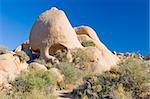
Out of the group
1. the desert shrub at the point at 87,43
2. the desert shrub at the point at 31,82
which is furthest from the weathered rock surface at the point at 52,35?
the desert shrub at the point at 31,82

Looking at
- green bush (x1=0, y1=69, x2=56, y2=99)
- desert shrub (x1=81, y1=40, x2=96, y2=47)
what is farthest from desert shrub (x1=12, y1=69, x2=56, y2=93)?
desert shrub (x1=81, y1=40, x2=96, y2=47)

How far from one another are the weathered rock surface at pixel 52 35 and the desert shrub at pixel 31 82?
14.0 m

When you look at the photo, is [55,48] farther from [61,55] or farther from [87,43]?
[87,43]

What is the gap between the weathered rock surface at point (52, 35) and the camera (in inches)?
1307

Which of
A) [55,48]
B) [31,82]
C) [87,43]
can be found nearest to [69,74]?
[31,82]

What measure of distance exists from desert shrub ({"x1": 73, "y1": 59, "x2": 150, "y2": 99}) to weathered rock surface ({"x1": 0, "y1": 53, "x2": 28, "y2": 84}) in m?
3.68

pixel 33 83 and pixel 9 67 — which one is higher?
pixel 9 67

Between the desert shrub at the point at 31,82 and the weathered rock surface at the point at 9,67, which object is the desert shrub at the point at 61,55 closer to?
the weathered rock surface at the point at 9,67

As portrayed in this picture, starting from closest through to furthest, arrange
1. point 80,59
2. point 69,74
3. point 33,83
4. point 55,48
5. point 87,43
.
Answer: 1. point 33,83
2. point 69,74
3. point 80,59
4. point 55,48
5. point 87,43

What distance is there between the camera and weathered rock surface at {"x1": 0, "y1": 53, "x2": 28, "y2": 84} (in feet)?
61.0

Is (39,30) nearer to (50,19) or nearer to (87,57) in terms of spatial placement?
(50,19)

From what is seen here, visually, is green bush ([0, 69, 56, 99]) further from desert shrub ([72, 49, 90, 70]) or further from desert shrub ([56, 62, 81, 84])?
desert shrub ([72, 49, 90, 70])

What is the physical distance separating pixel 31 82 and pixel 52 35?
1680 centimetres

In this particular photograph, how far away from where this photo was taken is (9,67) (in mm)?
20922
